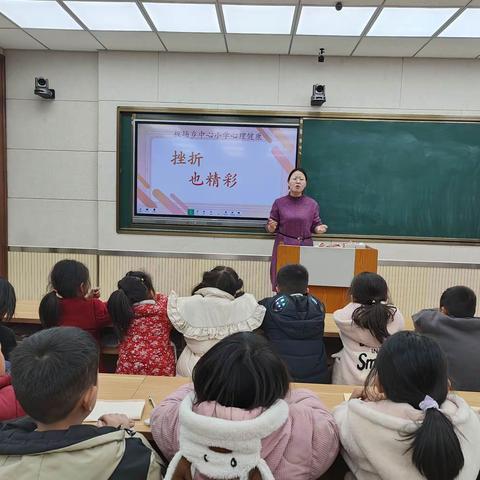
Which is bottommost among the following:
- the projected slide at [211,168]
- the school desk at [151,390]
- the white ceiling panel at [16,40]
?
the school desk at [151,390]

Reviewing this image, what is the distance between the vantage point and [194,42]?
394 cm

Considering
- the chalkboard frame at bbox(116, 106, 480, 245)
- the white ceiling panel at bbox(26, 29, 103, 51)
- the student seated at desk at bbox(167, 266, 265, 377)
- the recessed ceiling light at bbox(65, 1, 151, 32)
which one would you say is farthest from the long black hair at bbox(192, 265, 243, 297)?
the white ceiling panel at bbox(26, 29, 103, 51)

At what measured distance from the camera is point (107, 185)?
4.39 metres

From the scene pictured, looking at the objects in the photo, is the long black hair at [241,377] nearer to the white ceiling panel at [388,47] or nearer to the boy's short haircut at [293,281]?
the boy's short haircut at [293,281]

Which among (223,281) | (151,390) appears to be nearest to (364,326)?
(223,281)

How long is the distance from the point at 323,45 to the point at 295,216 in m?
1.63

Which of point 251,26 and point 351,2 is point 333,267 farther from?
point 251,26

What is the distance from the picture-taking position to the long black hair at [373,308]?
179cm

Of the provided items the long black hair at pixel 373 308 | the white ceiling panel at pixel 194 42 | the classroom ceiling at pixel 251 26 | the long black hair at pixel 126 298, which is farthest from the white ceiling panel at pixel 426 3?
the long black hair at pixel 126 298

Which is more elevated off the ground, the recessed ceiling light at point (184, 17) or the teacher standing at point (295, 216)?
the recessed ceiling light at point (184, 17)

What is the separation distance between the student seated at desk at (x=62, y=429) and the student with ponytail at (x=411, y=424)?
0.50 metres

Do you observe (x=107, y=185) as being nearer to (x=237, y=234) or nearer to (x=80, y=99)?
(x=80, y=99)

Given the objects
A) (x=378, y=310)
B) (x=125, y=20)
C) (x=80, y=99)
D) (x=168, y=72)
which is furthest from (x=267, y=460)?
(x=80, y=99)

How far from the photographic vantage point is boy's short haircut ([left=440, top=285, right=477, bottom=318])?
6.05ft
